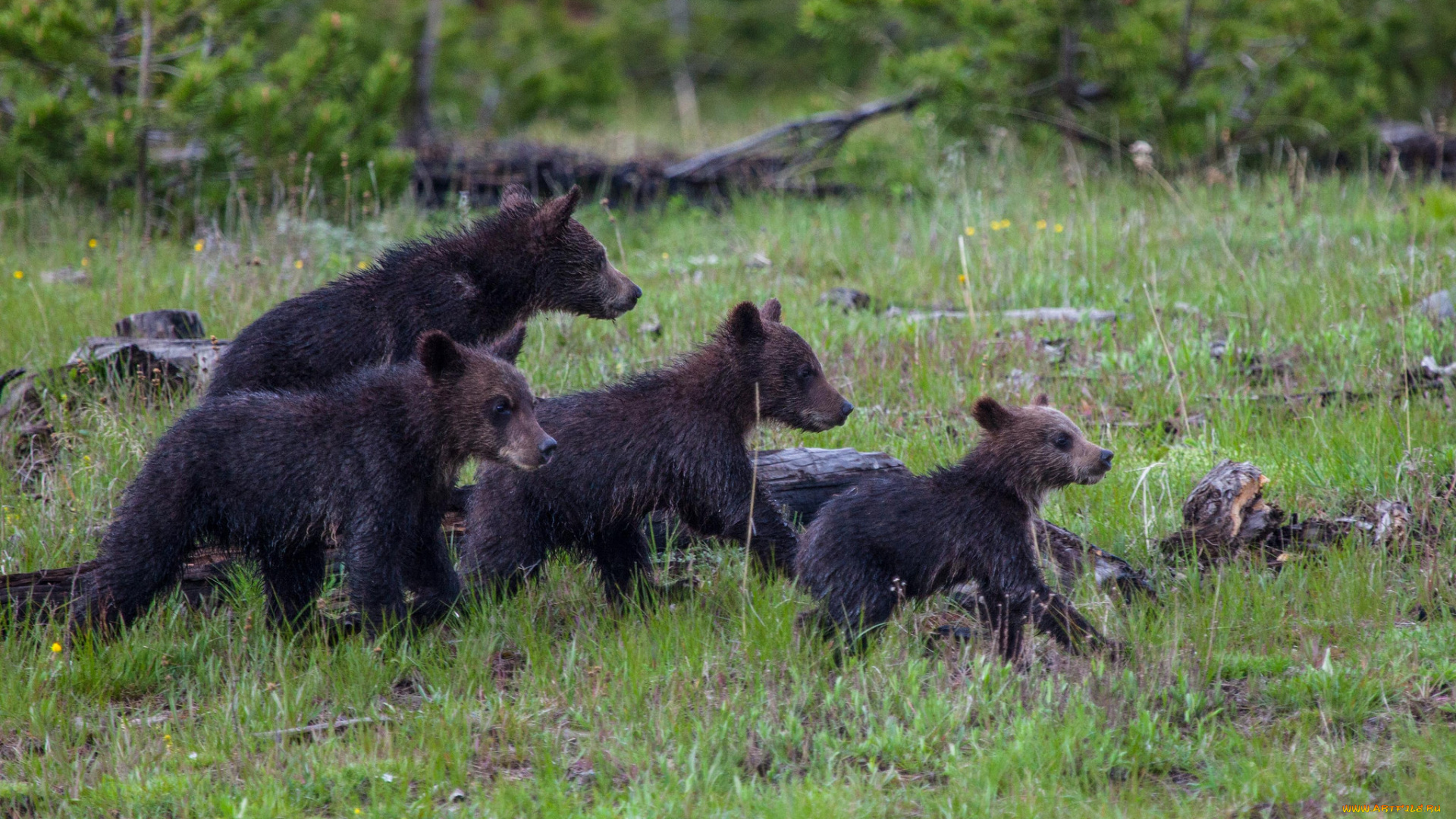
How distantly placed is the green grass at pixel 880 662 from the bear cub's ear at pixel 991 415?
31.7 inches

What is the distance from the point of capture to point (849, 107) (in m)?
14.7

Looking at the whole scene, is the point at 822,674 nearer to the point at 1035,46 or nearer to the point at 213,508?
the point at 213,508

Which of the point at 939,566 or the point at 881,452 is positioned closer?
the point at 939,566

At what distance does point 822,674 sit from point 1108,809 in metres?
1.30

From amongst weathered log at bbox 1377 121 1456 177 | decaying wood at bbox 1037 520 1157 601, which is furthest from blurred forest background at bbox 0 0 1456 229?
decaying wood at bbox 1037 520 1157 601

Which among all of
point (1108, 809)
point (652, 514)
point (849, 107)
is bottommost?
point (1108, 809)

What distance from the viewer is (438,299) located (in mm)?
6547

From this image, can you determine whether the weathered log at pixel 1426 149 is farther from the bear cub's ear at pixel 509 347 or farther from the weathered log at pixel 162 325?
the weathered log at pixel 162 325

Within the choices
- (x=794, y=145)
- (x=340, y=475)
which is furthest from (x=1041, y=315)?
(x=794, y=145)

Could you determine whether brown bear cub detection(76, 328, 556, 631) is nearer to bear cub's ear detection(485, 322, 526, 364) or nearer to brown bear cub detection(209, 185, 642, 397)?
bear cub's ear detection(485, 322, 526, 364)

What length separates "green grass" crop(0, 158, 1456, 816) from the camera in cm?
448

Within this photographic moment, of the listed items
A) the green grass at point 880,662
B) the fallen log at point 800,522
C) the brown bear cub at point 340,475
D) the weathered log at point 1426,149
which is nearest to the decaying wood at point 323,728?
the green grass at point 880,662

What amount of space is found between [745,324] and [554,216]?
1.34 meters

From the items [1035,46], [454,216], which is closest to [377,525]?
[454,216]
